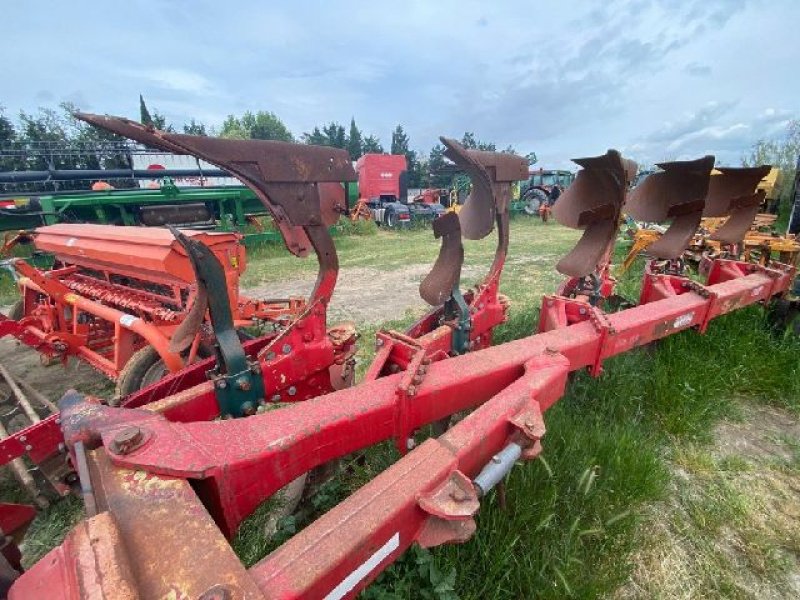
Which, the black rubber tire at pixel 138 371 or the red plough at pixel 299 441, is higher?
the red plough at pixel 299 441

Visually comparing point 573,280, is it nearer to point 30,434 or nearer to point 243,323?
point 243,323

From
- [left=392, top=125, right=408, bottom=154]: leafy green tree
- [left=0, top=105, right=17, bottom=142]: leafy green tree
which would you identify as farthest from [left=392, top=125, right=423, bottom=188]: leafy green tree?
[left=0, top=105, right=17, bottom=142]: leafy green tree

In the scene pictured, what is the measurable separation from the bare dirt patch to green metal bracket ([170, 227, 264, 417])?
1855mm

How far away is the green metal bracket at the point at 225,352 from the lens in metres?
1.74

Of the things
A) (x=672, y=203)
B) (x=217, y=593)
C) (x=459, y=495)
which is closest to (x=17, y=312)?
(x=217, y=593)

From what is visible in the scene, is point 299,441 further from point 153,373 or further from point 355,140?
point 355,140

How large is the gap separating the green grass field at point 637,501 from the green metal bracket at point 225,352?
69 cm

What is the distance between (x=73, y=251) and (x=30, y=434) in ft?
10.5

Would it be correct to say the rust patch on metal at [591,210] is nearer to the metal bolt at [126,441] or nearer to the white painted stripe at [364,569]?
the white painted stripe at [364,569]

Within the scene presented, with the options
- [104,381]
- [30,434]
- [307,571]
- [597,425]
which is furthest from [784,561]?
[104,381]

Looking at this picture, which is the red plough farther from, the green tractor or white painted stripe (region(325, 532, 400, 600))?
the green tractor

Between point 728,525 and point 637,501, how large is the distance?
441mm

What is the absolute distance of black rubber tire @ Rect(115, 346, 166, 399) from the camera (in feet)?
9.41

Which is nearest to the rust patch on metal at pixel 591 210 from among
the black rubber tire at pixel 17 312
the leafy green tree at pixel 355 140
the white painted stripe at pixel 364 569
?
the white painted stripe at pixel 364 569
